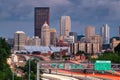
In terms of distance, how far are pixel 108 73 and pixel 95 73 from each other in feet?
36.2

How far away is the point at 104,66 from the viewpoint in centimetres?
9375

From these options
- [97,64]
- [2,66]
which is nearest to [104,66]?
[97,64]

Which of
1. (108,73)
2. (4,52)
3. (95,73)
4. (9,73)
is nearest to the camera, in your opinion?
(9,73)

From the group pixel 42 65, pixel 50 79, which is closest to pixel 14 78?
pixel 42 65

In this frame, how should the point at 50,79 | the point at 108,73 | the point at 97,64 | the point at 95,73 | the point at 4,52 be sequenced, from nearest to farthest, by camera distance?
the point at 97,64, the point at 4,52, the point at 50,79, the point at 108,73, the point at 95,73

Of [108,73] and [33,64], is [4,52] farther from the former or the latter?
[108,73]

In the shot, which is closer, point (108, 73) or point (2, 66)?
point (2, 66)

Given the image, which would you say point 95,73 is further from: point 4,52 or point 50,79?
point 4,52

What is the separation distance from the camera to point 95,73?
17888cm

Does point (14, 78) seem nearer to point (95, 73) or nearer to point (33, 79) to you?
point (33, 79)

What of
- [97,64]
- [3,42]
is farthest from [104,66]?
[3,42]

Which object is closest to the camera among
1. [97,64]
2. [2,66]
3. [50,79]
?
[97,64]

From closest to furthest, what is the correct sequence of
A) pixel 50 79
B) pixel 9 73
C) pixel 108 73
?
pixel 9 73, pixel 50 79, pixel 108 73

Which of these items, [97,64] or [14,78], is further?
[14,78]
